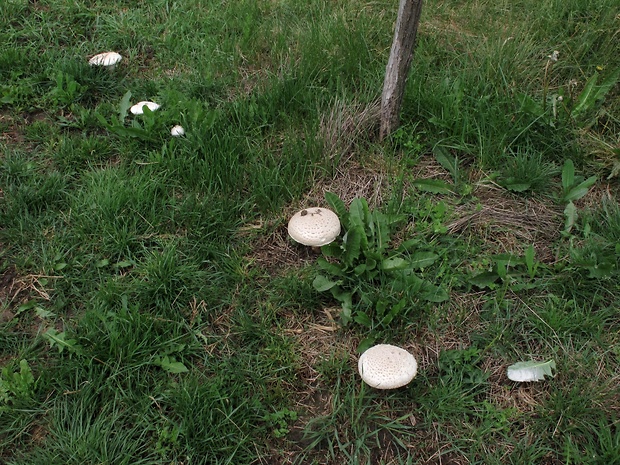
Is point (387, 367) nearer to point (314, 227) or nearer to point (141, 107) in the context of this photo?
point (314, 227)

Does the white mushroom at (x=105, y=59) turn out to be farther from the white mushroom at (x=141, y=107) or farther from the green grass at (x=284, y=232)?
the white mushroom at (x=141, y=107)

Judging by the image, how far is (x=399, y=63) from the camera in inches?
127

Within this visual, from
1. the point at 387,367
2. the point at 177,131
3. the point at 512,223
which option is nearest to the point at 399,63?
the point at 512,223

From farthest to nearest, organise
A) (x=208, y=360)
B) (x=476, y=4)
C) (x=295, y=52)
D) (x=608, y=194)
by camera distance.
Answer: (x=476, y=4) < (x=295, y=52) < (x=608, y=194) < (x=208, y=360)

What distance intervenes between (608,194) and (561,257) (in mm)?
564

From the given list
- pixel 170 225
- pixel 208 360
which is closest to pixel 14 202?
pixel 170 225

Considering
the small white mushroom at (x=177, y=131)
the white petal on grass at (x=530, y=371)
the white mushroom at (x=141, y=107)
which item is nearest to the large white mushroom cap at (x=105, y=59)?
the white mushroom at (x=141, y=107)

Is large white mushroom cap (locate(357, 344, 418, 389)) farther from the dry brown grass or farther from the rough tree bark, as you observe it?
the rough tree bark

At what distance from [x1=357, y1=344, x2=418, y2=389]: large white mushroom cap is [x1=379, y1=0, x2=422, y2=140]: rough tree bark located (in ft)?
5.02

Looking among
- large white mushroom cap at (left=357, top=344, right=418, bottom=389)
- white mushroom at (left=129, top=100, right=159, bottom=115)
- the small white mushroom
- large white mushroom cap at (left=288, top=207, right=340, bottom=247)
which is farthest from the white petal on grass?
white mushroom at (left=129, top=100, right=159, bottom=115)

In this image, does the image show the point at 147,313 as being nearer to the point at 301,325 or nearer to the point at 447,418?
the point at 301,325

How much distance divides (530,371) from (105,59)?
3339mm

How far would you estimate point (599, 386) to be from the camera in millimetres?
2473

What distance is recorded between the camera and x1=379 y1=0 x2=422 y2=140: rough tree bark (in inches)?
121
